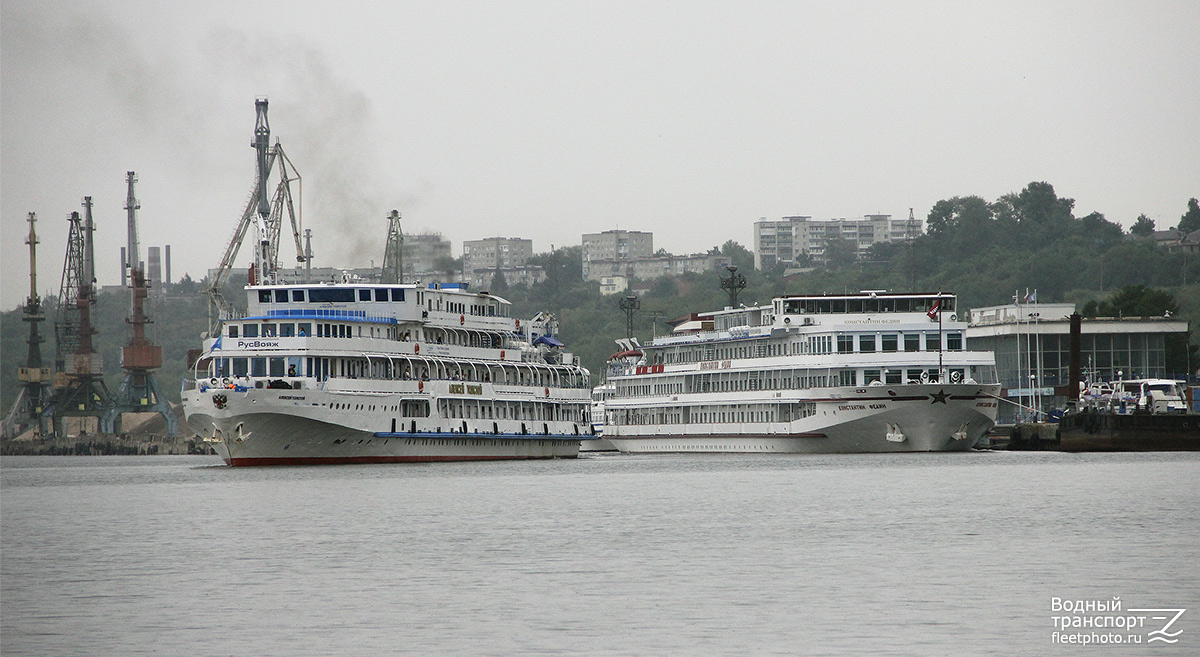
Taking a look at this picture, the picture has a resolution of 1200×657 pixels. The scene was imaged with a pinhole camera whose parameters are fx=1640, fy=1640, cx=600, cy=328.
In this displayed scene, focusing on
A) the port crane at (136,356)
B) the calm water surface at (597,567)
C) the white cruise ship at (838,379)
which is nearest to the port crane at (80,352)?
the port crane at (136,356)

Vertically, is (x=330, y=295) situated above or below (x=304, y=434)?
above

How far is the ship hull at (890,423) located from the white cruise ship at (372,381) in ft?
49.9

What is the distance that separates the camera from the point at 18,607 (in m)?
33.8

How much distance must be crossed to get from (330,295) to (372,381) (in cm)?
681

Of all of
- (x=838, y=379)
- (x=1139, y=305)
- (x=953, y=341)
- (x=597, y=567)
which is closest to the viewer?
(x=597, y=567)

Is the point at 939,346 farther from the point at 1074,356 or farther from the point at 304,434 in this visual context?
the point at 304,434

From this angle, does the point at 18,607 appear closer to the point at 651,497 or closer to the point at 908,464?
the point at 651,497

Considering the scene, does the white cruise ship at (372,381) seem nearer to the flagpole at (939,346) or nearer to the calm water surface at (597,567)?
the calm water surface at (597,567)

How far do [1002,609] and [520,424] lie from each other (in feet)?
226

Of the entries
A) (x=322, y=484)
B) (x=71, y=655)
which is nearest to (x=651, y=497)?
(x=322, y=484)

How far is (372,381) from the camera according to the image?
84.9 meters

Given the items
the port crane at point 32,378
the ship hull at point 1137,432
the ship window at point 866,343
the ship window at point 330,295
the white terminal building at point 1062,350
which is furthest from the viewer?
the port crane at point 32,378

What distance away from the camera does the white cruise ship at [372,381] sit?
8119 cm

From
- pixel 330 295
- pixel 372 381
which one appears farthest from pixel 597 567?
pixel 330 295
